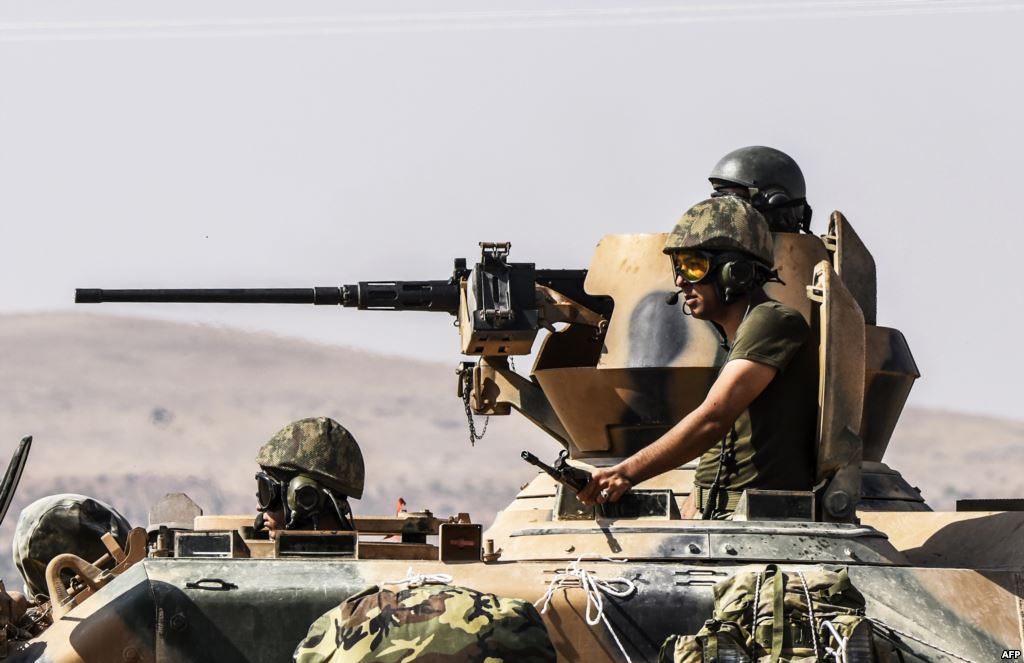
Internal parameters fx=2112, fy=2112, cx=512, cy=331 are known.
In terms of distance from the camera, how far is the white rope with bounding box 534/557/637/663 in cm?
928

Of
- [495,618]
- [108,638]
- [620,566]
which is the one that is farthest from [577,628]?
[495,618]

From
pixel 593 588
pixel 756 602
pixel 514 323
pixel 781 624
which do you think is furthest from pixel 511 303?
pixel 781 624

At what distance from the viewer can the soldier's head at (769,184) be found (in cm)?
1357

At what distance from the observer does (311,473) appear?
1167 cm

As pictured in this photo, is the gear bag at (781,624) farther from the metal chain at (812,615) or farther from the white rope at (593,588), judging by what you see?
the white rope at (593,588)

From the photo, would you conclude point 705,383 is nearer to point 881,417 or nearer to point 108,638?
point 881,417

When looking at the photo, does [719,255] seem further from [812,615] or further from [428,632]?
[428,632]

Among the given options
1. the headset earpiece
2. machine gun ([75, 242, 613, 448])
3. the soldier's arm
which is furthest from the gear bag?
machine gun ([75, 242, 613, 448])

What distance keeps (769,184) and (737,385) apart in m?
3.55

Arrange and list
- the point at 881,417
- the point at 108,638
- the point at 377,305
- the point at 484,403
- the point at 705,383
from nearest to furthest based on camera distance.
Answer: the point at 108,638 → the point at 705,383 → the point at 881,417 → the point at 484,403 → the point at 377,305

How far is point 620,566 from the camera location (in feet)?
31.6

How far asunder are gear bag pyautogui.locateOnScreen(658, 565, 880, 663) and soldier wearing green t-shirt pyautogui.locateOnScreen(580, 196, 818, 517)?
1827 mm

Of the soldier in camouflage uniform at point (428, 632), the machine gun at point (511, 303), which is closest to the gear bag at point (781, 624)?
the soldier in camouflage uniform at point (428, 632)

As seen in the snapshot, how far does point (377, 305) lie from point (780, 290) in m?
5.03
